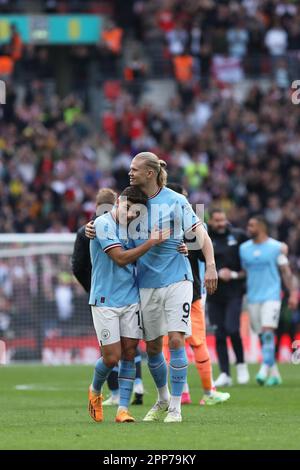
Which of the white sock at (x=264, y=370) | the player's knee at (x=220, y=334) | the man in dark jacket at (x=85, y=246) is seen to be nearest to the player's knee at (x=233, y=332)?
the player's knee at (x=220, y=334)

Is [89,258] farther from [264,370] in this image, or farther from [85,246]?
[264,370]

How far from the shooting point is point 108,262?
12359 millimetres

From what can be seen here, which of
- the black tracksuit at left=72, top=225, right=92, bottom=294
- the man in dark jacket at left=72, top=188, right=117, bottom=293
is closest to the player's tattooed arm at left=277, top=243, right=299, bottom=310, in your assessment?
the man in dark jacket at left=72, top=188, right=117, bottom=293

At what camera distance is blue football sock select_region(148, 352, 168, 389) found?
41.4ft

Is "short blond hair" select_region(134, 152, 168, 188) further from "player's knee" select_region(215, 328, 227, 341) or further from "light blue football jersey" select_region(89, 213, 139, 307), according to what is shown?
"player's knee" select_region(215, 328, 227, 341)

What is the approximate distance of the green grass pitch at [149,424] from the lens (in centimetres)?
1030

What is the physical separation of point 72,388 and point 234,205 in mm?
13421

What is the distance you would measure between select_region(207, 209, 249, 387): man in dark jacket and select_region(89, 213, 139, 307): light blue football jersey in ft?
21.4

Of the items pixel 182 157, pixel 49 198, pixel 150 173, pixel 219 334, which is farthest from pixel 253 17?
pixel 150 173

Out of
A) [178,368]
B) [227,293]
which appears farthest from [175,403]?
[227,293]

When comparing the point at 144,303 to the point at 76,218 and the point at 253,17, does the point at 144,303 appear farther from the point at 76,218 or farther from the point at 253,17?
the point at 253,17

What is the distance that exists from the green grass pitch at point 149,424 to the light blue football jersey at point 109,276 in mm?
1131

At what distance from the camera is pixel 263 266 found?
19578mm

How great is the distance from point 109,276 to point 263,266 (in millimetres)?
7552
